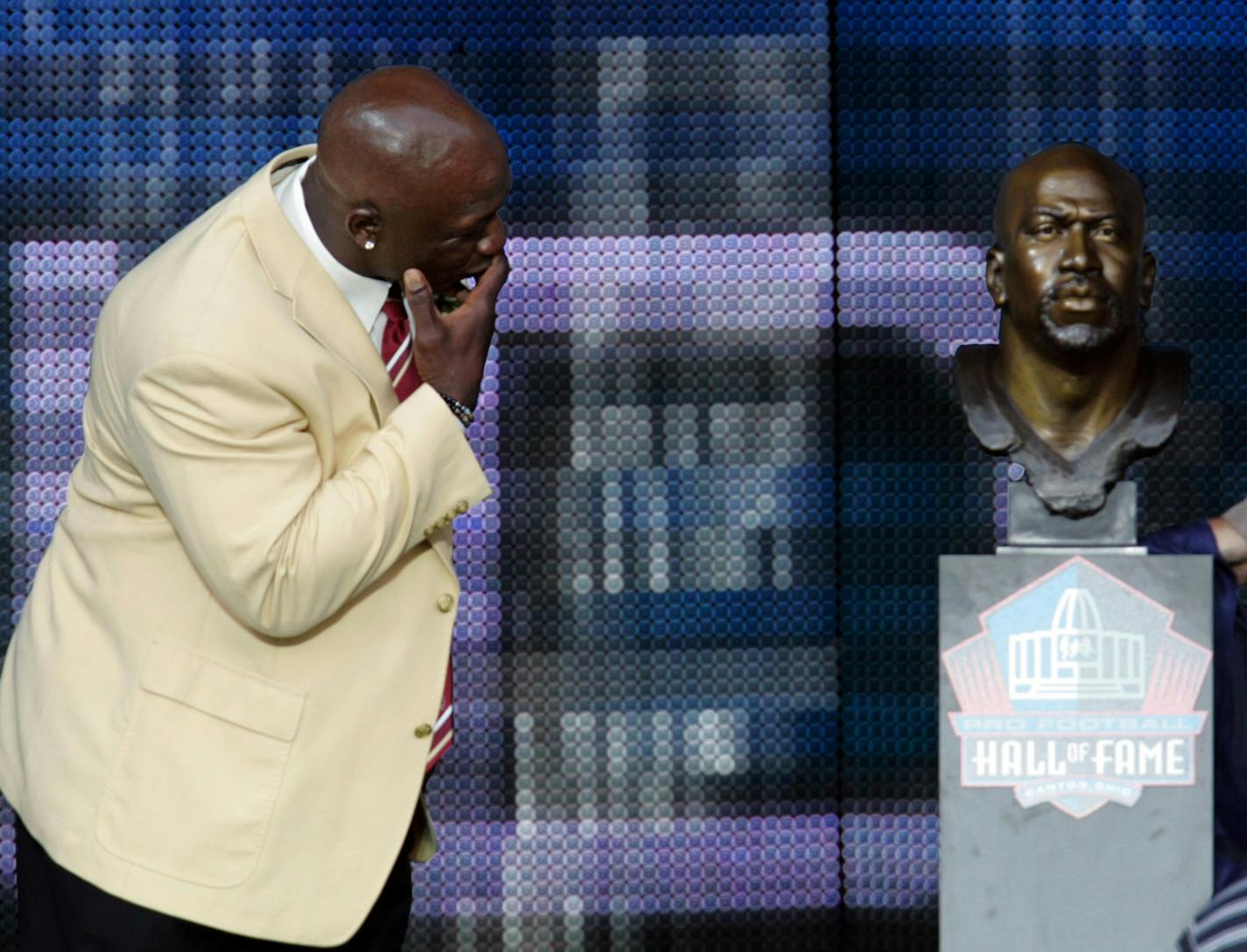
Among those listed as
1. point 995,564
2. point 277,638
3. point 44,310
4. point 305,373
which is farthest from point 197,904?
point 44,310

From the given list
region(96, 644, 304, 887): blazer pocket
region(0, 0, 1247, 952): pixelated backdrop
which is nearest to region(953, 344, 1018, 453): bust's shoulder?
region(0, 0, 1247, 952): pixelated backdrop

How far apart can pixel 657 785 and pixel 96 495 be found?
5.95 ft

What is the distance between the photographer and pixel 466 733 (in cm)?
339

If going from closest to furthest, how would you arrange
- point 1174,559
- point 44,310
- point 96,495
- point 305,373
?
point 305,373 < point 96,495 < point 1174,559 < point 44,310

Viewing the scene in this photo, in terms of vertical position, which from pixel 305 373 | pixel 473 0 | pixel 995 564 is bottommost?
pixel 995 564

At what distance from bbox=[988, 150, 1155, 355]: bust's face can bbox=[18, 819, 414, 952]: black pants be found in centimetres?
121

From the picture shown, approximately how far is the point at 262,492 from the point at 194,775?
1.11 feet

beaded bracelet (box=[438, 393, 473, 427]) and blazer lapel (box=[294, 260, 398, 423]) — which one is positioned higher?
blazer lapel (box=[294, 260, 398, 423])

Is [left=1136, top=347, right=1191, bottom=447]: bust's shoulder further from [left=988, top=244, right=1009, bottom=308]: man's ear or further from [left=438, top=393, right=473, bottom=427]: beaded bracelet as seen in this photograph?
[left=438, top=393, right=473, bottom=427]: beaded bracelet

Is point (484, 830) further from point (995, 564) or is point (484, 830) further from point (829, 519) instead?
point (995, 564)

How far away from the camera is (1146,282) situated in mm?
2445

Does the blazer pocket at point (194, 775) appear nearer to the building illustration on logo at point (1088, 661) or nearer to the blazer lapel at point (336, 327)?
the blazer lapel at point (336, 327)

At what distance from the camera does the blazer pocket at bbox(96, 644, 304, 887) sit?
1.77 m

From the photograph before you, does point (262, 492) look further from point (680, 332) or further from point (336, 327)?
point (680, 332)
